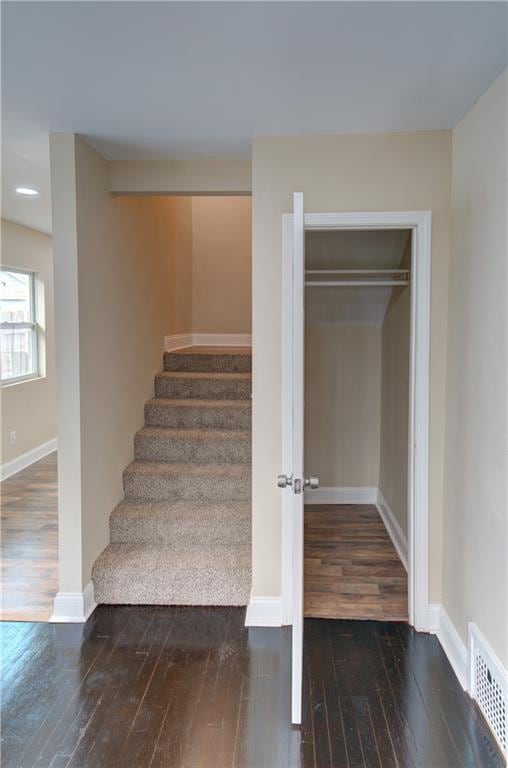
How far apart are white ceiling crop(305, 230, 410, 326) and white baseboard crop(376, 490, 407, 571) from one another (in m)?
1.43

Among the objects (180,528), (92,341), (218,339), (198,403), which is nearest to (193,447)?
(198,403)

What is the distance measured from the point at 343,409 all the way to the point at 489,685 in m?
2.75

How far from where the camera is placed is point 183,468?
147 inches

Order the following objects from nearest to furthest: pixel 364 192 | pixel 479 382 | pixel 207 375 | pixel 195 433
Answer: pixel 479 382
pixel 364 192
pixel 195 433
pixel 207 375

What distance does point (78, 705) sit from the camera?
227 cm

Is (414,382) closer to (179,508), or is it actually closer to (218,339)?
(179,508)

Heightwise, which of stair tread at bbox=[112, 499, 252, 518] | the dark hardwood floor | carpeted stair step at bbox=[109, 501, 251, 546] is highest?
stair tread at bbox=[112, 499, 252, 518]

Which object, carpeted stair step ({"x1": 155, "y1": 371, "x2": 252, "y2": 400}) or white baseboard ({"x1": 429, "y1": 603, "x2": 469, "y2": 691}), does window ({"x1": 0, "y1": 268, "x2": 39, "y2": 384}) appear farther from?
white baseboard ({"x1": 429, "y1": 603, "x2": 469, "y2": 691})

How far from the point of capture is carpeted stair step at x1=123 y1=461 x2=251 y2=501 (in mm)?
3602

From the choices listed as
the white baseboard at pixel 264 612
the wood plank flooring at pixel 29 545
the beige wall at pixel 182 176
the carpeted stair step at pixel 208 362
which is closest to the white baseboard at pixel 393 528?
the white baseboard at pixel 264 612

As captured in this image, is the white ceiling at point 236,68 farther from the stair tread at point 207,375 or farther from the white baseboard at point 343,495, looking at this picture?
the white baseboard at point 343,495

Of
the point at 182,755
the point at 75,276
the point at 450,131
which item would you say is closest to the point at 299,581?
the point at 182,755

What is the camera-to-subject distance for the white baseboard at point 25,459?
18.0ft

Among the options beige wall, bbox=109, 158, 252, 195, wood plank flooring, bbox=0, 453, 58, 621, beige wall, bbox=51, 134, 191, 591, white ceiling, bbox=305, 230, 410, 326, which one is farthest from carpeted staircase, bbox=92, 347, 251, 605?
beige wall, bbox=109, 158, 252, 195
